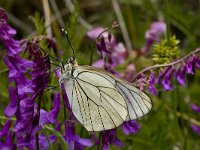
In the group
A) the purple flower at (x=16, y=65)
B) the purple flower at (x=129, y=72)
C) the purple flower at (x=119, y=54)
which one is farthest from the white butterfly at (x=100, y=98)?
the purple flower at (x=119, y=54)

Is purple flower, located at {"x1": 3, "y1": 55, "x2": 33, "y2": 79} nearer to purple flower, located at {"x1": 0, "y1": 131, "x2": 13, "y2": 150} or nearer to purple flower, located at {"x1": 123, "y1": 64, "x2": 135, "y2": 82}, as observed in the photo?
purple flower, located at {"x1": 0, "y1": 131, "x2": 13, "y2": 150}

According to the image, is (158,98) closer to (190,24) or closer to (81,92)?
(190,24)

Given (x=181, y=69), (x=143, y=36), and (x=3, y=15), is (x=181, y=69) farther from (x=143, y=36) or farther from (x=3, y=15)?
(x=143, y=36)

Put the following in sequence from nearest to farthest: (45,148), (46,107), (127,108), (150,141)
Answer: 1. (127,108)
2. (45,148)
3. (46,107)
4. (150,141)

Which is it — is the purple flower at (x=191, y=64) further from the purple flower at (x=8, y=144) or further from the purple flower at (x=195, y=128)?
the purple flower at (x=195, y=128)

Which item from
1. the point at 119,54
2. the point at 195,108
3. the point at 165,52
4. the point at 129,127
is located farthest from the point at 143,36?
the point at 129,127

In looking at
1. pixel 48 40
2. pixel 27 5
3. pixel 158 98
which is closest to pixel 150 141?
pixel 158 98

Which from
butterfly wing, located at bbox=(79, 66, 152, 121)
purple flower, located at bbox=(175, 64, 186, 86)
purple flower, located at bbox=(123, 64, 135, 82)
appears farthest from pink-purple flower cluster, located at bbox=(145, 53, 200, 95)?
purple flower, located at bbox=(123, 64, 135, 82)
